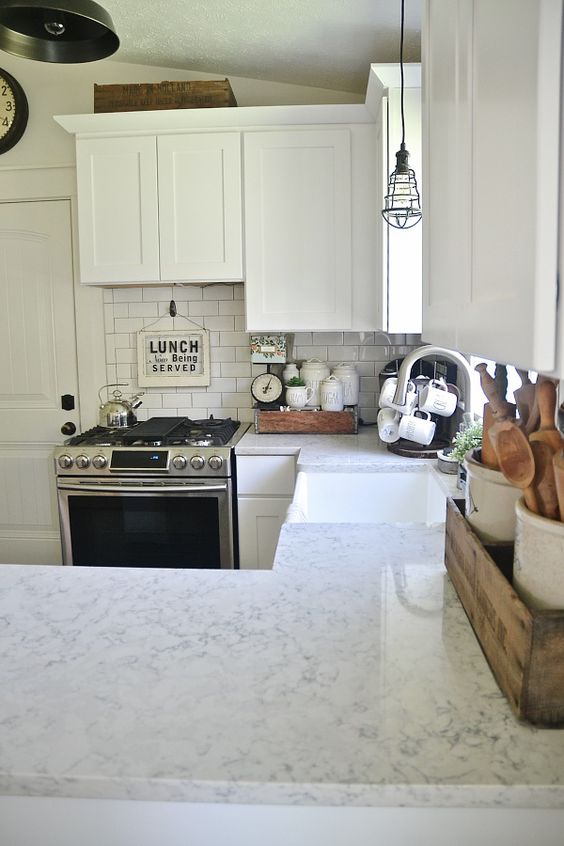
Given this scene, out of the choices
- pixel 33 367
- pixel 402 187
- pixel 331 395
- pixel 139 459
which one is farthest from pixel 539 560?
pixel 33 367

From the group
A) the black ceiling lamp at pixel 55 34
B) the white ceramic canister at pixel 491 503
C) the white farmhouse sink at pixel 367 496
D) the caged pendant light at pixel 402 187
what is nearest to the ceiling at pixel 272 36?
the caged pendant light at pixel 402 187

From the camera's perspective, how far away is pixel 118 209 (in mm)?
3123

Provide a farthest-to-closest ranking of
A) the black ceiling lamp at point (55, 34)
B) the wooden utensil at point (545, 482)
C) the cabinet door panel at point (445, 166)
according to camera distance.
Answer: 1. the black ceiling lamp at point (55, 34)
2. the cabinet door panel at point (445, 166)
3. the wooden utensil at point (545, 482)

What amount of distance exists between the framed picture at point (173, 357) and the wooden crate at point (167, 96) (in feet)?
3.41

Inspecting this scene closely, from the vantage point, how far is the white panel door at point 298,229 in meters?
3.04

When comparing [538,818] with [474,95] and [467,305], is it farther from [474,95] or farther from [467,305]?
[474,95]

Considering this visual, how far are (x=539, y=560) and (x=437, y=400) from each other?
1.75 metres

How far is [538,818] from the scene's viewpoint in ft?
2.72

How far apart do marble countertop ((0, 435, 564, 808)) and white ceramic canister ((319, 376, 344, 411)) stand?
1.91 metres

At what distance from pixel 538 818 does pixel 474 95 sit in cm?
92

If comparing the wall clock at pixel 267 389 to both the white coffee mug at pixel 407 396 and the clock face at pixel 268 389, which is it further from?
the white coffee mug at pixel 407 396

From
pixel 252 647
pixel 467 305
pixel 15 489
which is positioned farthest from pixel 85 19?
pixel 15 489

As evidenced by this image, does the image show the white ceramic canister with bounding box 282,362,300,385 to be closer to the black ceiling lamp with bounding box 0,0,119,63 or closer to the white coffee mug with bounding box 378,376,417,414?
the white coffee mug with bounding box 378,376,417,414

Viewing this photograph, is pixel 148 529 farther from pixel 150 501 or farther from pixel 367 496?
pixel 367 496
